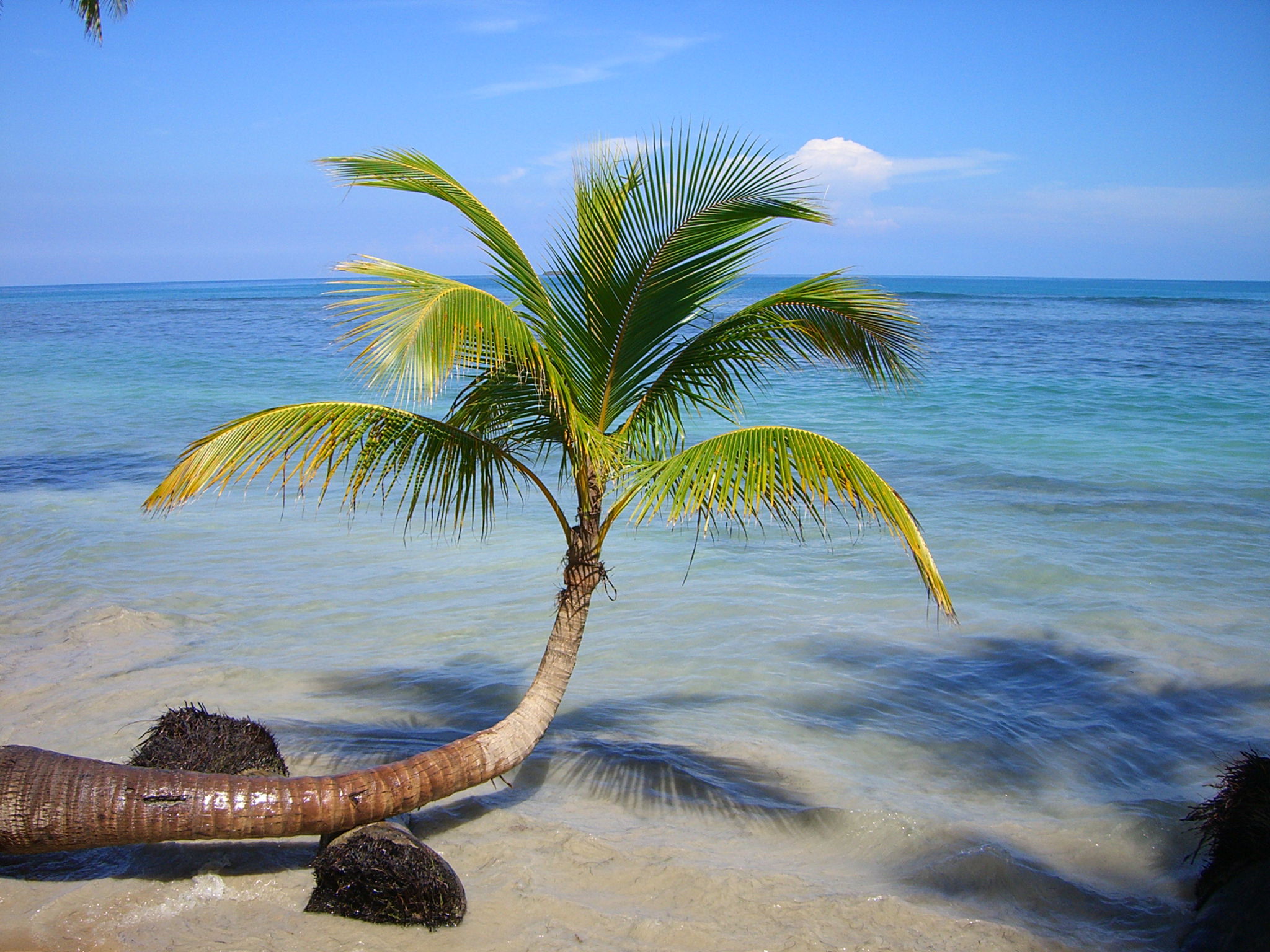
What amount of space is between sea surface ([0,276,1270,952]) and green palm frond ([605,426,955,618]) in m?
1.09

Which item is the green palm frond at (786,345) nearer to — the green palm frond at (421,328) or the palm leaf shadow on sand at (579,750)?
the green palm frond at (421,328)

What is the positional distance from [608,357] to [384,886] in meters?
2.73

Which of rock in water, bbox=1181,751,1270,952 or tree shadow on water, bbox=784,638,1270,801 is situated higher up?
rock in water, bbox=1181,751,1270,952

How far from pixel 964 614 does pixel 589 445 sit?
598 cm

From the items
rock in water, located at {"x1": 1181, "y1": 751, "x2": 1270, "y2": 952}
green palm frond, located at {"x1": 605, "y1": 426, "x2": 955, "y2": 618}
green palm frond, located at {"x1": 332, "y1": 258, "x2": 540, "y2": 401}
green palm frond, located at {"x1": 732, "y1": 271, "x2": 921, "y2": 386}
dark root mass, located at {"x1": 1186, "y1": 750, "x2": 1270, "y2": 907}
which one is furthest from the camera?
green palm frond, located at {"x1": 732, "y1": 271, "x2": 921, "y2": 386}

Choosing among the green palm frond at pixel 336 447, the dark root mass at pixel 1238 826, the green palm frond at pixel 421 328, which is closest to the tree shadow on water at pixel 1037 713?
the dark root mass at pixel 1238 826

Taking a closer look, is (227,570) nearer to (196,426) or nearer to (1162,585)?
(1162,585)

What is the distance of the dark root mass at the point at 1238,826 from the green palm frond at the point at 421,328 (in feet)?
12.9

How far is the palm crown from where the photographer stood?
167 inches

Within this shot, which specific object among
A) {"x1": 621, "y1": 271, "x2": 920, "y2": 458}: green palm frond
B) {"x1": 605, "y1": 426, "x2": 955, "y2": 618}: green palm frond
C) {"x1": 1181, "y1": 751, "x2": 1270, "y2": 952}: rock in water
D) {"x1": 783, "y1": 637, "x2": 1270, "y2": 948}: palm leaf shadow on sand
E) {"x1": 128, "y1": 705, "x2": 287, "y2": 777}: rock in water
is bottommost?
{"x1": 783, "y1": 637, "x2": 1270, "y2": 948}: palm leaf shadow on sand

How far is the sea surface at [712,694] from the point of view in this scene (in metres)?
4.43

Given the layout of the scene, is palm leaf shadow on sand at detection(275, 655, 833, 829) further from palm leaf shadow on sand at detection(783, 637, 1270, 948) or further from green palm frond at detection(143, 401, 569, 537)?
green palm frond at detection(143, 401, 569, 537)

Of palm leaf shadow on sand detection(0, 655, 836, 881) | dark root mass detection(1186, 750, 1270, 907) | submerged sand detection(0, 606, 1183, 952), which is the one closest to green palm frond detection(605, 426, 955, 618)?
submerged sand detection(0, 606, 1183, 952)

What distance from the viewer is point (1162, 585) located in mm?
10055
